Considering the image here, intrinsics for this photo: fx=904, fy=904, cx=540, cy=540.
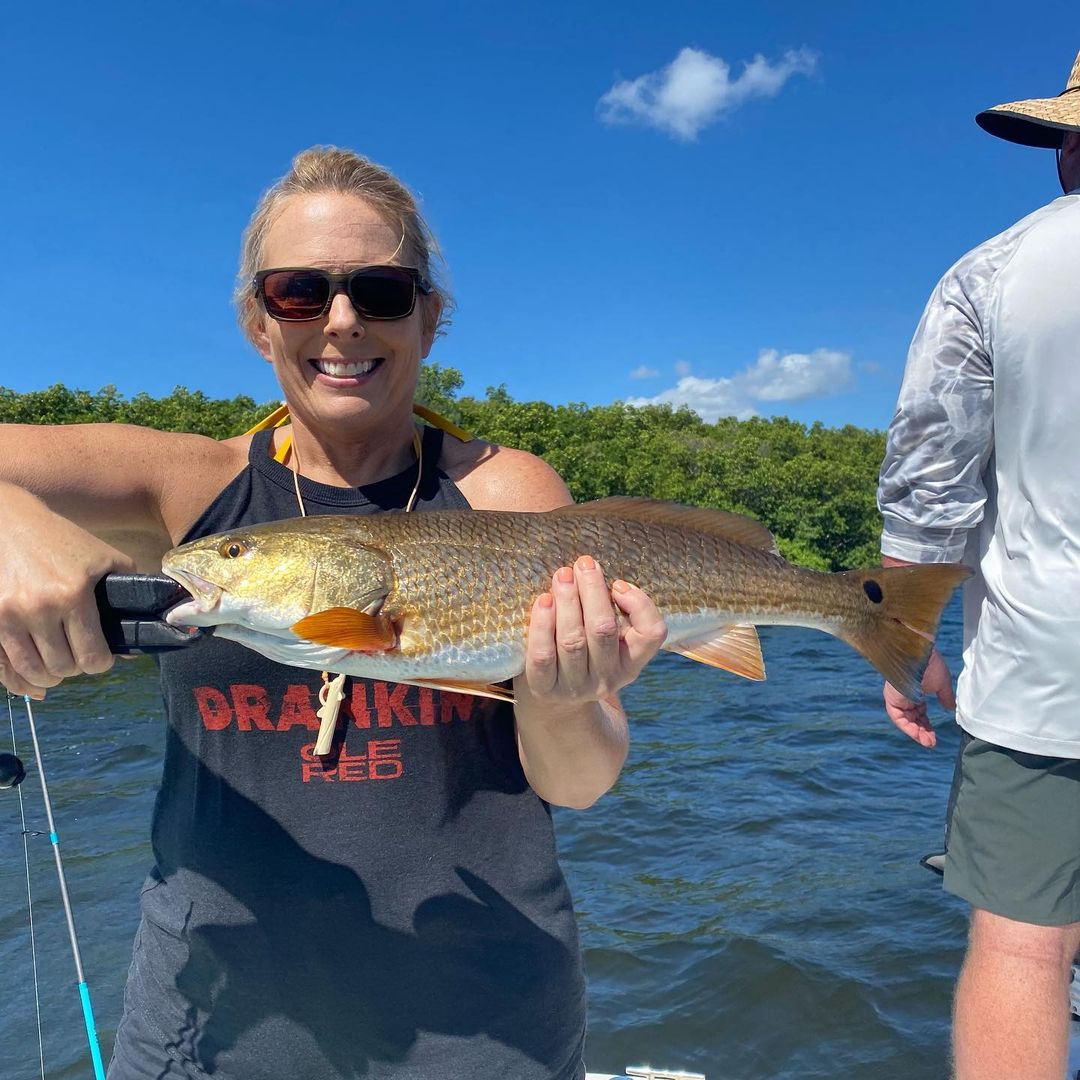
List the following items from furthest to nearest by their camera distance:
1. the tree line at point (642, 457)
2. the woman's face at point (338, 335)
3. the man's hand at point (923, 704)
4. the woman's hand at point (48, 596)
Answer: the tree line at point (642, 457) → the man's hand at point (923, 704) → the woman's face at point (338, 335) → the woman's hand at point (48, 596)

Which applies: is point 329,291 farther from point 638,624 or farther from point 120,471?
point 638,624

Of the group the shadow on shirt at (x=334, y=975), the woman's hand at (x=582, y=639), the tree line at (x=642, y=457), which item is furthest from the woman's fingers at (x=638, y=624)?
the tree line at (x=642, y=457)

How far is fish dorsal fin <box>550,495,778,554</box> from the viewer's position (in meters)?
2.56

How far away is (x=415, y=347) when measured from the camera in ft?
8.30

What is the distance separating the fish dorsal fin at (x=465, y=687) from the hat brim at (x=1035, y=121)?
269cm

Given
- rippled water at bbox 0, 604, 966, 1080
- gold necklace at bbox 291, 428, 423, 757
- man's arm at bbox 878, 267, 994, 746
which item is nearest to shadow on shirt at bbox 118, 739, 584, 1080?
gold necklace at bbox 291, 428, 423, 757

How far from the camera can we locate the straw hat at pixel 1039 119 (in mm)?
3111

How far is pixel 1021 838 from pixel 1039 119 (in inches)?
95.2

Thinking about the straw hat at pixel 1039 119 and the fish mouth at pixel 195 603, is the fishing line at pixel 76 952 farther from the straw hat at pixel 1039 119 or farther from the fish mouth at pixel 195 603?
the straw hat at pixel 1039 119

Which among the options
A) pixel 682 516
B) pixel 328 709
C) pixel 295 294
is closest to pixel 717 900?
pixel 682 516

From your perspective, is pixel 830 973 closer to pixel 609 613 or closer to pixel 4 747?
pixel 609 613

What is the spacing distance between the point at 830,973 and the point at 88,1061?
5.05 meters

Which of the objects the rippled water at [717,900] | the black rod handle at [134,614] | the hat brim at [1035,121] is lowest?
the rippled water at [717,900]

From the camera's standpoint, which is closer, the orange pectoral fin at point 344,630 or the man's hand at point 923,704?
the orange pectoral fin at point 344,630
